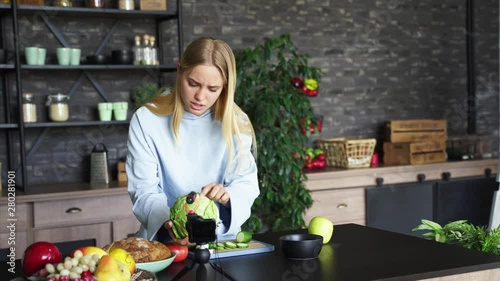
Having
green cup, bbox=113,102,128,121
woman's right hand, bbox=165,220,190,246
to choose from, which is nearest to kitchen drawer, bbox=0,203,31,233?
green cup, bbox=113,102,128,121

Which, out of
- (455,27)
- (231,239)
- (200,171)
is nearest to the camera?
(231,239)

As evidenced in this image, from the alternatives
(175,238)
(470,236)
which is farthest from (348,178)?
(175,238)

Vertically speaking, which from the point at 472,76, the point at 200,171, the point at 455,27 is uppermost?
the point at 455,27

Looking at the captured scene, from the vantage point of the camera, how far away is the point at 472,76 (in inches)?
271

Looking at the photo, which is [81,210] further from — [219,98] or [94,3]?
[219,98]

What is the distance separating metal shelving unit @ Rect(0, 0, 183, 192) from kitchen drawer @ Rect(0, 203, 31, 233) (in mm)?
170

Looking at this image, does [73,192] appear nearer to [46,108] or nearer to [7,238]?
[7,238]

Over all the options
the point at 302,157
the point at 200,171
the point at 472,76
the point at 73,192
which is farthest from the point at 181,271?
the point at 472,76

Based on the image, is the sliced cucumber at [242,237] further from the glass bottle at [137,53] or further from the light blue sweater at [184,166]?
the glass bottle at [137,53]

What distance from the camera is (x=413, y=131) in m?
6.21

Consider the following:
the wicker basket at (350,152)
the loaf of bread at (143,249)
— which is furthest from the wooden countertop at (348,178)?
the loaf of bread at (143,249)

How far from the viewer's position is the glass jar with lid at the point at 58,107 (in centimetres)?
505

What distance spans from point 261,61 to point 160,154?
2.41 metres

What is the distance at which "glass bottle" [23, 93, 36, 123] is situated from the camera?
495cm
